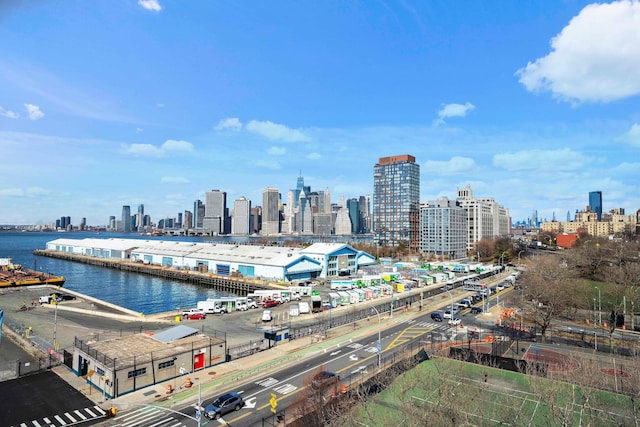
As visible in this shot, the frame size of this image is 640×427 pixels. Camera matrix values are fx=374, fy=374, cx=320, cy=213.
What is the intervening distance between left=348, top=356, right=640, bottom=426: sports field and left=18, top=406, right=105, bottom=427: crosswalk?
64.3 feet

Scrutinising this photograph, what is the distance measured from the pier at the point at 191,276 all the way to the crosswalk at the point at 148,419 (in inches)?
2566

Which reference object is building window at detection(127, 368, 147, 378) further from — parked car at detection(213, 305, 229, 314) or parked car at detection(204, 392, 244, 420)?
parked car at detection(213, 305, 229, 314)

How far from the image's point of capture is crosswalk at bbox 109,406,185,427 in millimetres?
26891

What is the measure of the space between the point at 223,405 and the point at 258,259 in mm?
83066

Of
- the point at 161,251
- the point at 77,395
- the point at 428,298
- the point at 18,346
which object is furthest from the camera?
the point at 161,251

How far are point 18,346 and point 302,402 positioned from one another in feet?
128

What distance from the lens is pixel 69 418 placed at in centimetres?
2742

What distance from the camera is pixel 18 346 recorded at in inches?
1748

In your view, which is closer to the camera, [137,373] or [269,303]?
[137,373]

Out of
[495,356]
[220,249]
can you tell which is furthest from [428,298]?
[220,249]

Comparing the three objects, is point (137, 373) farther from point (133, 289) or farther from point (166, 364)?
point (133, 289)

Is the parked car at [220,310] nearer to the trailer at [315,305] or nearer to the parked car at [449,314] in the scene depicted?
the trailer at [315,305]

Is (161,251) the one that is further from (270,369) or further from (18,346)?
(270,369)

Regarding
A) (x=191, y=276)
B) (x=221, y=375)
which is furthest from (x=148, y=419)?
(x=191, y=276)
